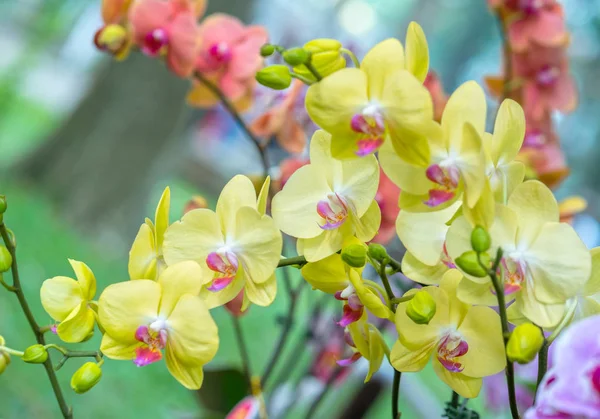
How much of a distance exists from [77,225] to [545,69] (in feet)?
5.32

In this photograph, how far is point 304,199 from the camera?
26 centimetres

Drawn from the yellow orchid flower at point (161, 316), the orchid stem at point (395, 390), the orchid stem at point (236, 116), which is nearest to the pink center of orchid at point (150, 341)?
the yellow orchid flower at point (161, 316)

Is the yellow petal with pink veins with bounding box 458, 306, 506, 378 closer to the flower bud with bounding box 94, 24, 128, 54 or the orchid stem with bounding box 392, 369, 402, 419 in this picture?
the orchid stem with bounding box 392, 369, 402, 419

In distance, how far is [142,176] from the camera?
5.79ft

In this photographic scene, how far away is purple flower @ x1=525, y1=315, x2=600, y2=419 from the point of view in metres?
0.17

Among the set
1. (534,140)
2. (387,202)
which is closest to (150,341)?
(387,202)

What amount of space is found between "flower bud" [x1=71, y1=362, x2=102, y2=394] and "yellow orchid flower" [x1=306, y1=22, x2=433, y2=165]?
13 centimetres

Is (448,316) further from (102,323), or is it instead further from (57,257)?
(57,257)

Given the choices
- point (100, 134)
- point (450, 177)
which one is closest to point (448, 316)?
point (450, 177)

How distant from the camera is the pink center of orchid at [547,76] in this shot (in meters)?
0.53

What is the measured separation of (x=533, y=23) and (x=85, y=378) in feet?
1.49

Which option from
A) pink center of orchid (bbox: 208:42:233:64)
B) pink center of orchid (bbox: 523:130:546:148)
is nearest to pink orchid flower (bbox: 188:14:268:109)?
pink center of orchid (bbox: 208:42:233:64)

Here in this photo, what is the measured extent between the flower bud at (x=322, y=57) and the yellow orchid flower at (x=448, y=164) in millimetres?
41

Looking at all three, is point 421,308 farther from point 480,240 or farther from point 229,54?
point 229,54
